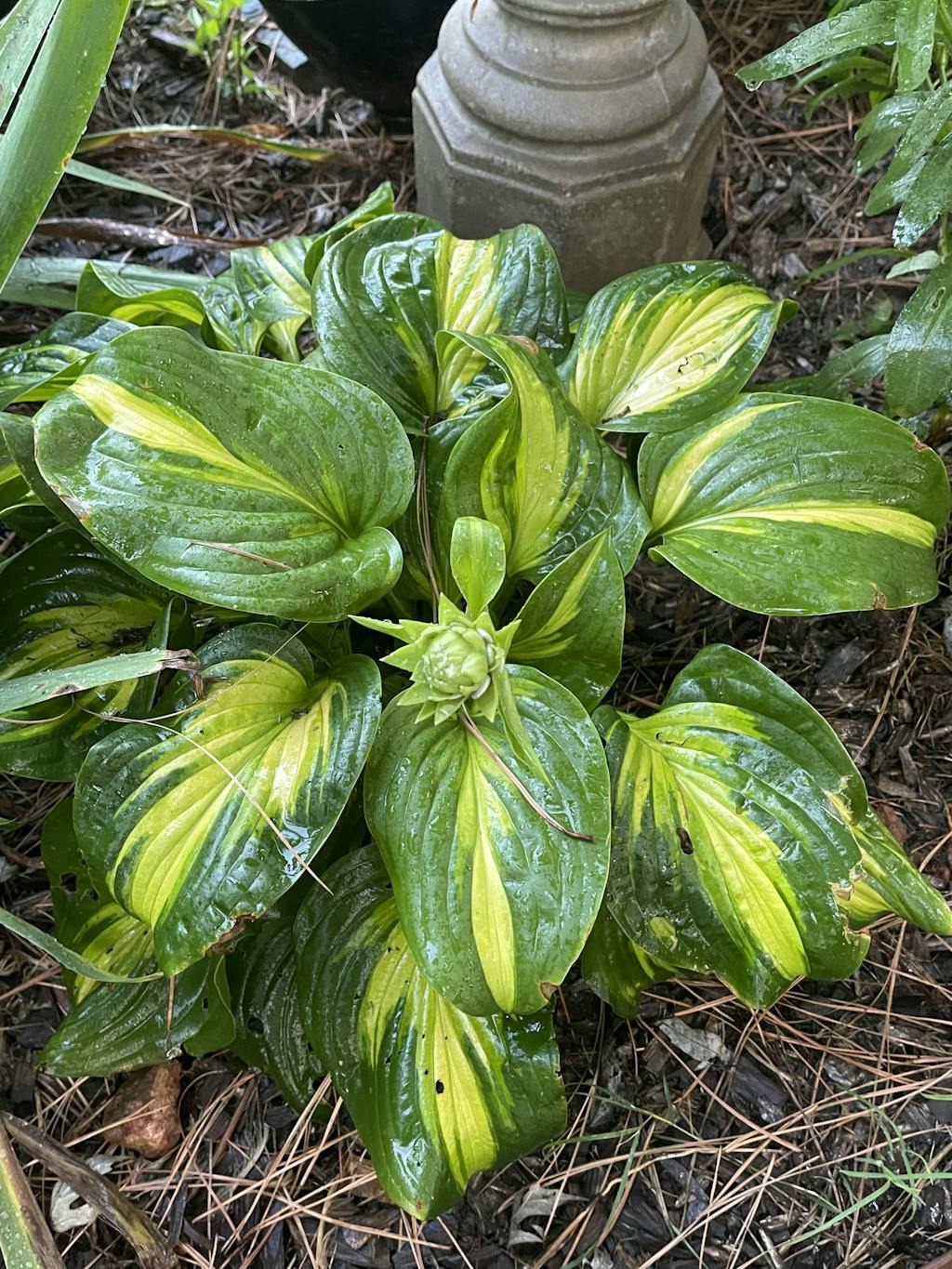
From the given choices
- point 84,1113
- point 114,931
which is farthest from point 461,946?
point 84,1113

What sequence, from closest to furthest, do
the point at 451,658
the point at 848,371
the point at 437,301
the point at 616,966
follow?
the point at 451,658
the point at 616,966
the point at 437,301
the point at 848,371

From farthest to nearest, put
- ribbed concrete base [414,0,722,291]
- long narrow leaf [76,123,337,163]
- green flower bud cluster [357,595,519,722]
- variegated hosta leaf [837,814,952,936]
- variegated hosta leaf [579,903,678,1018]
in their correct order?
long narrow leaf [76,123,337,163] → ribbed concrete base [414,0,722,291] → variegated hosta leaf [579,903,678,1018] → variegated hosta leaf [837,814,952,936] → green flower bud cluster [357,595,519,722]

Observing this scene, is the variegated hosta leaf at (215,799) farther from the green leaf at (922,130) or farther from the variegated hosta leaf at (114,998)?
the green leaf at (922,130)

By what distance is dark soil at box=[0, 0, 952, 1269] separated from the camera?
1.00 meters

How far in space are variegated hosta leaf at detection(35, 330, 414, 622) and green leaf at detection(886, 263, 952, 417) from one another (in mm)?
549

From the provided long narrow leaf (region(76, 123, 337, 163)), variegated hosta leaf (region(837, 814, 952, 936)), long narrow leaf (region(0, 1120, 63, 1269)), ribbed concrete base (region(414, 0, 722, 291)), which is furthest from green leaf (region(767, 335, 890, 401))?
long narrow leaf (region(0, 1120, 63, 1269))

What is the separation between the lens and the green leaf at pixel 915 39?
87 centimetres

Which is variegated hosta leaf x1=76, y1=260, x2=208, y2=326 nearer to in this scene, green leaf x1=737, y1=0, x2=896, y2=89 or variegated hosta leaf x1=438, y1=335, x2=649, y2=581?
variegated hosta leaf x1=438, y1=335, x2=649, y2=581

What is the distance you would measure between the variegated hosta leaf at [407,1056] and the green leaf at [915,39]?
86 cm

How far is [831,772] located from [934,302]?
0.53 metres

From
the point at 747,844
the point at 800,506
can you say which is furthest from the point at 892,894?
the point at 800,506

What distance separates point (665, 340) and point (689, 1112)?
2.73 ft

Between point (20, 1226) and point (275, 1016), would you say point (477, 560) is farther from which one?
point (20, 1226)

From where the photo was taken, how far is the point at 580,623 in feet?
3.15
